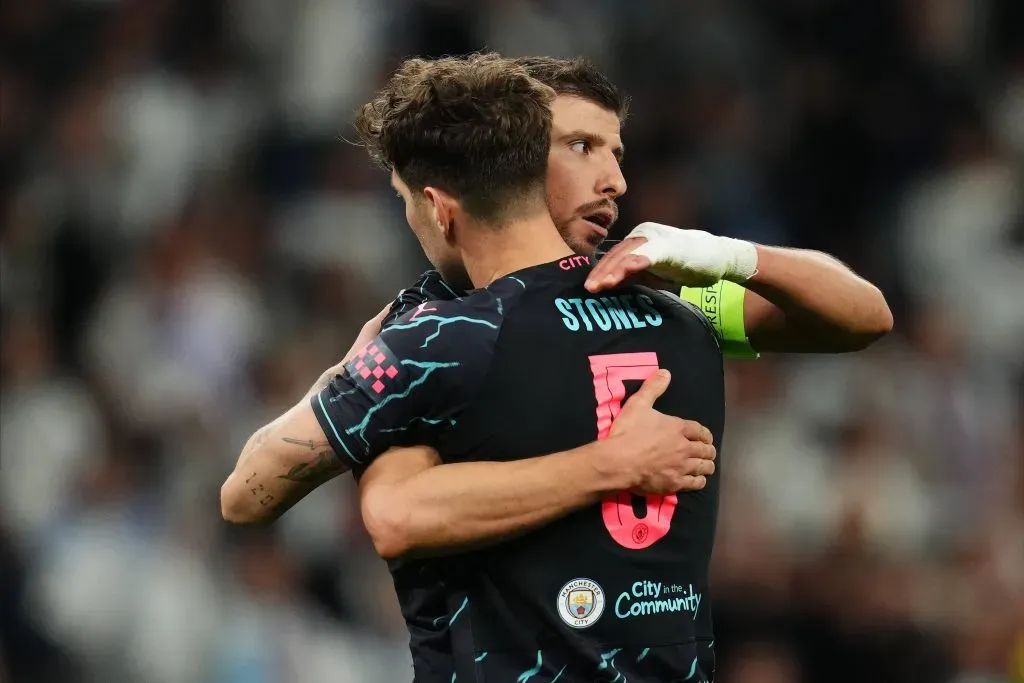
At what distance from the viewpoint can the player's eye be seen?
11.3ft

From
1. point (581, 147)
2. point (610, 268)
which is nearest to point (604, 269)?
point (610, 268)

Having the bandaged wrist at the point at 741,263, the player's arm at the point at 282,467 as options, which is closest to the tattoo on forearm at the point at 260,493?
the player's arm at the point at 282,467

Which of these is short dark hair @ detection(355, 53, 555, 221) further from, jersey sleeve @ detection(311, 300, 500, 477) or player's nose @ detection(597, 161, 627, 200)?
player's nose @ detection(597, 161, 627, 200)

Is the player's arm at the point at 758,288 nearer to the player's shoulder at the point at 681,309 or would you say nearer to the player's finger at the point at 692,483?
the player's shoulder at the point at 681,309

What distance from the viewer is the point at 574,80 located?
3.50m

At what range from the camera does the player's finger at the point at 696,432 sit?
2939 mm

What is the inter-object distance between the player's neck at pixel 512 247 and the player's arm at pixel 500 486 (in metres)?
0.38

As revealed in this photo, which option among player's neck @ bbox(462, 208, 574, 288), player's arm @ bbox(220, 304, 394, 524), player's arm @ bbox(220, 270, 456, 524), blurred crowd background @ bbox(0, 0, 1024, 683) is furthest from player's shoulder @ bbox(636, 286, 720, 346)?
blurred crowd background @ bbox(0, 0, 1024, 683)

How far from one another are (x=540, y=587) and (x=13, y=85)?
22.0 ft

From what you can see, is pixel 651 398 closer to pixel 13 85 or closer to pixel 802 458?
pixel 802 458

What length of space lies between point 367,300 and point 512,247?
469 centimetres

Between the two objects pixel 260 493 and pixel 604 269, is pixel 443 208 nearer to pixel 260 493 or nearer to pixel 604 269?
pixel 604 269

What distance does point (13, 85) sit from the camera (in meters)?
8.40

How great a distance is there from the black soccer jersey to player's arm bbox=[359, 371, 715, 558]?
5 cm
